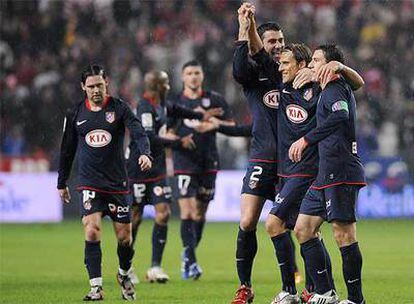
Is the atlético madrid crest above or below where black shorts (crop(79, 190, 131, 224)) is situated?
above

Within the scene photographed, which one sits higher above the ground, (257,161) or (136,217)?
(257,161)

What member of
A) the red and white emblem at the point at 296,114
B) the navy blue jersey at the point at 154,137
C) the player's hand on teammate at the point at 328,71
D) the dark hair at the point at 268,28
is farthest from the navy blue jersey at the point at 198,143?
the player's hand on teammate at the point at 328,71

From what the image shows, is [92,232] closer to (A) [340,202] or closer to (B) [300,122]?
(B) [300,122]

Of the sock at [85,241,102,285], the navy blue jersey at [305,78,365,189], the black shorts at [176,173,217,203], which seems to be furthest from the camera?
the black shorts at [176,173,217,203]

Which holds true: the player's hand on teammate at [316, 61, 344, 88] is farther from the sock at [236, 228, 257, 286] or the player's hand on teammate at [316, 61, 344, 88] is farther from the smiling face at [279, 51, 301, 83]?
the sock at [236, 228, 257, 286]

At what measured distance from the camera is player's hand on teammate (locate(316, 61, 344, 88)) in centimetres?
940

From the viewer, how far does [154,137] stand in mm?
13938

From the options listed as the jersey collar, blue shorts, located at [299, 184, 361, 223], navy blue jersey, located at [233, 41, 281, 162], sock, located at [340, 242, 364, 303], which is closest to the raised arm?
the jersey collar

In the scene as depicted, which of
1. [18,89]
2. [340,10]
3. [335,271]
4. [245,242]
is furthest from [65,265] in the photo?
[340,10]

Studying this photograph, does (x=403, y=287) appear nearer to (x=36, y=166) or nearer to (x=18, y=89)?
(x=36, y=166)

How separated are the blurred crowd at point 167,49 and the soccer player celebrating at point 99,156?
46.4ft

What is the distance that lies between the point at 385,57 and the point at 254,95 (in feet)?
57.2

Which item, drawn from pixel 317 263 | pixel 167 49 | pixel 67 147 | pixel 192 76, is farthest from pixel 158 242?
pixel 167 49

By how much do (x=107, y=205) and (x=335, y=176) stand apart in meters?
2.95
